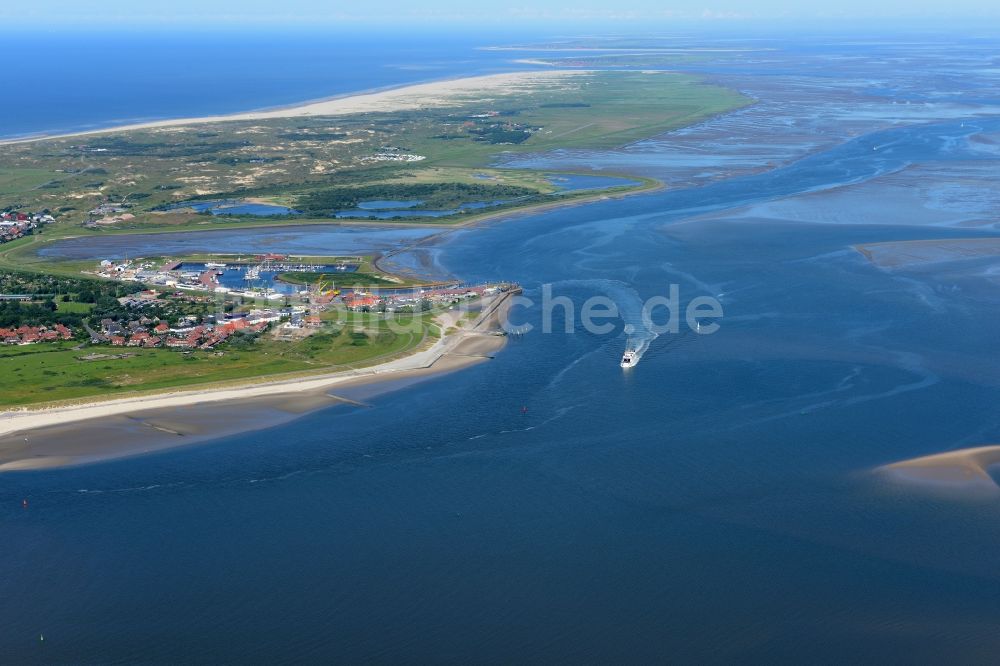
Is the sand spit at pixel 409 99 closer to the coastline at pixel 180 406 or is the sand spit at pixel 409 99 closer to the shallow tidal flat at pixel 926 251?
the coastline at pixel 180 406

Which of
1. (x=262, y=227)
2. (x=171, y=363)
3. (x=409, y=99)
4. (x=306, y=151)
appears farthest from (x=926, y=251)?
(x=409, y=99)

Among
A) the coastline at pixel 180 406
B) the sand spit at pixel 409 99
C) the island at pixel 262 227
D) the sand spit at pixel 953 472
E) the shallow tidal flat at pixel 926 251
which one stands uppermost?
the sand spit at pixel 409 99

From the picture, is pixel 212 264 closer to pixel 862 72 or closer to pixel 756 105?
pixel 756 105

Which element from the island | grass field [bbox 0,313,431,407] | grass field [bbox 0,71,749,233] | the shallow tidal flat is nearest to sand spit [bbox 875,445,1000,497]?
the island

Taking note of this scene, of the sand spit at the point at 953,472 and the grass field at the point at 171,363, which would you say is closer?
the sand spit at the point at 953,472

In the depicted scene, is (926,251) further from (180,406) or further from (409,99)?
(409,99)

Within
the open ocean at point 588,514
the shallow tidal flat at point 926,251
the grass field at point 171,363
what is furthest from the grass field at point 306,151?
the open ocean at point 588,514

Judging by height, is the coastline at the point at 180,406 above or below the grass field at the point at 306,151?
below
